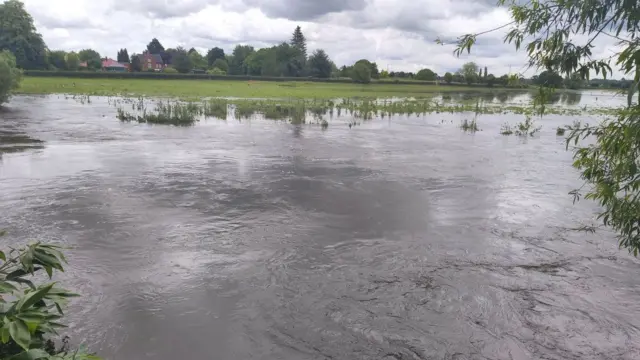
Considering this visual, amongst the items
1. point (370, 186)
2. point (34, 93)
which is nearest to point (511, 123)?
point (370, 186)

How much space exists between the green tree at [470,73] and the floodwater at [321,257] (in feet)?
366

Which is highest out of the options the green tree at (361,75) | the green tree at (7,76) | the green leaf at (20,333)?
the green tree at (361,75)

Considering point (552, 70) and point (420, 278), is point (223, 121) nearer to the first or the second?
point (420, 278)

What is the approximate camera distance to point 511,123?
34938 mm

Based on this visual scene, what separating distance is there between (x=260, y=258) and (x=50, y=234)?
4557 mm

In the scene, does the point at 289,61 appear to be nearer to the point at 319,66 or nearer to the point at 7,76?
the point at 319,66

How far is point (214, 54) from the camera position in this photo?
145m

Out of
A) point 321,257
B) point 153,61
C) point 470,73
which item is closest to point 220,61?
point 153,61

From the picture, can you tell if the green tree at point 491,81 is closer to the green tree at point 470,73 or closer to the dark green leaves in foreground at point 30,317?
the green tree at point 470,73

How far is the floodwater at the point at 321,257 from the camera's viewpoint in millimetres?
6281

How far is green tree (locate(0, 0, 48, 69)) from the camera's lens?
281ft

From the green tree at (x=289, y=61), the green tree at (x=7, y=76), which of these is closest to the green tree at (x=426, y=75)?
the green tree at (x=289, y=61)

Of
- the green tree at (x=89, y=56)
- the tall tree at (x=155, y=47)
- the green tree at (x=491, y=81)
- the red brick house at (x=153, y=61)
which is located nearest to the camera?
the green tree at (x=491, y=81)

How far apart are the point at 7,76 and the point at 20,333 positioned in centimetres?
3522
